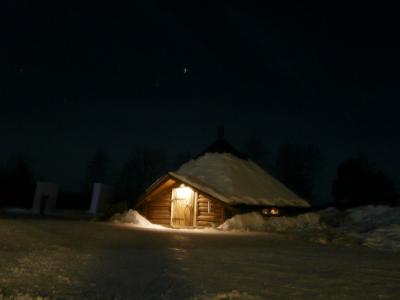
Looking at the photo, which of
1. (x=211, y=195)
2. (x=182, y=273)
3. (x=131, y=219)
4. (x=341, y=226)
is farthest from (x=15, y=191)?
(x=182, y=273)

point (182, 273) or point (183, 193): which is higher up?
point (183, 193)

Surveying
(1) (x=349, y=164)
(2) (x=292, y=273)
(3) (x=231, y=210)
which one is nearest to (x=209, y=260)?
(2) (x=292, y=273)

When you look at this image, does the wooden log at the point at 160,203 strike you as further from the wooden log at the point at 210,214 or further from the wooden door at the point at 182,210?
the wooden log at the point at 210,214

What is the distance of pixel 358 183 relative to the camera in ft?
170

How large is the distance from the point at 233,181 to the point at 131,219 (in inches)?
278

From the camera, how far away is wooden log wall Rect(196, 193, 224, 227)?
26.0 meters

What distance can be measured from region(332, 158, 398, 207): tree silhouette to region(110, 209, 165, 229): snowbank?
28.4m

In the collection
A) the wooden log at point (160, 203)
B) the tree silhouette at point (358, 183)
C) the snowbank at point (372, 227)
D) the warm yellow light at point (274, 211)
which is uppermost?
the tree silhouette at point (358, 183)

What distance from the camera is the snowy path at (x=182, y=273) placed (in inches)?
276

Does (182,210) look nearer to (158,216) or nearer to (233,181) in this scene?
(158,216)

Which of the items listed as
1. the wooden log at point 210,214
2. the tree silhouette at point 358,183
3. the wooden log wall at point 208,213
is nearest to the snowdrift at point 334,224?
the wooden log wall at point 208,213

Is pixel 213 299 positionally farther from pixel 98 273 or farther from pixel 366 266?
pixel 366 266

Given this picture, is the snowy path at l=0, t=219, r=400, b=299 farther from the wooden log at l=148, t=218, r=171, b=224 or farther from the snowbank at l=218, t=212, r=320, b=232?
the wooden log at l=148, t=218, r=171, b=224

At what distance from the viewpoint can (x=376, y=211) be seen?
2975cm
